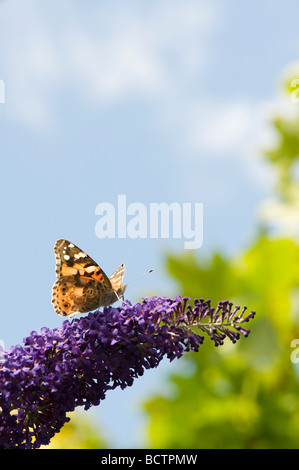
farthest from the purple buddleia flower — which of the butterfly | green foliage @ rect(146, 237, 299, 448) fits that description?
green foliage @ rect(146, 237, 299, 448)

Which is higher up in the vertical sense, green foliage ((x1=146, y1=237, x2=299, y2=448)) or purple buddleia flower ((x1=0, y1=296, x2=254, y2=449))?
green foliage ((x1=146, y1=237, x2=299, y2=448))

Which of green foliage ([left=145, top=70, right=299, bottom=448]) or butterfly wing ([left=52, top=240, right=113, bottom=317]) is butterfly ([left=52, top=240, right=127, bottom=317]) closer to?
butterfly wing ([left=52, top=240, right=113, bottom=317])

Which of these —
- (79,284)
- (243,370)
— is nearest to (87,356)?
(79,284)

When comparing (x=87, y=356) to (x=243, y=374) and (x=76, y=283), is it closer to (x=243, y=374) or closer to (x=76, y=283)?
(x=76, y=283)

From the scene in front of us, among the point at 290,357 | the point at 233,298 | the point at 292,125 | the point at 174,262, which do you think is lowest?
→ the point at 290,357

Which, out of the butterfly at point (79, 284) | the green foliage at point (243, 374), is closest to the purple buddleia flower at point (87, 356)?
the butterfly at point (79, 284)
